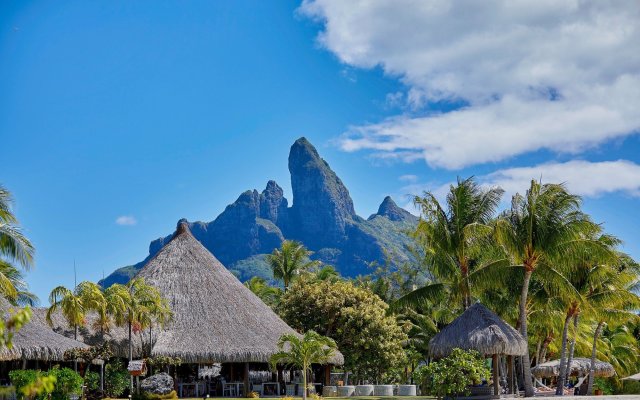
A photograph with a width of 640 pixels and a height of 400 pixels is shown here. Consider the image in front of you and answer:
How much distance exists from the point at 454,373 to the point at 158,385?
31.3 ft

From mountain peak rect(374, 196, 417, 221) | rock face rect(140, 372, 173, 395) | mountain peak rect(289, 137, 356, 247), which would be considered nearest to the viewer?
rock face rect(140, 372, 173, 395)

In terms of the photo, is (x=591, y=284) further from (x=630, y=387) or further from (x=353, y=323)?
(x=630, y=387)

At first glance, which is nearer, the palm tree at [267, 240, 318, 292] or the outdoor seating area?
the outdoor seating area

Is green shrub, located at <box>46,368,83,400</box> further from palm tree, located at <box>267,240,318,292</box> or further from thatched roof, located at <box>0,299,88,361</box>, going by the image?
palm tree, located at <box>267,240,318,292</box>

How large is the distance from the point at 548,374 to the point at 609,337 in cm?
1551

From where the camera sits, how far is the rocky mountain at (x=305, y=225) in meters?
172

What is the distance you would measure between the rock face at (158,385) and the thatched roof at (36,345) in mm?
2813

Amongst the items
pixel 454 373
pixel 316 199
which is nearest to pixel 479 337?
pixel 454 373

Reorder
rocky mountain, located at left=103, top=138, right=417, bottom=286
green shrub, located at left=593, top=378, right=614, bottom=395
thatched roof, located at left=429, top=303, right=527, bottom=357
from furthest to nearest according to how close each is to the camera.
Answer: rocky mountain, located at left=103, top=138, right=417, bottom=286 → green shrub, located at left=593, top=378, right=614, bottom=395 → thatched roof, located at left=429, top=303, right=527, bottom=357

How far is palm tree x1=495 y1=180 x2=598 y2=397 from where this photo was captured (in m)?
27.1

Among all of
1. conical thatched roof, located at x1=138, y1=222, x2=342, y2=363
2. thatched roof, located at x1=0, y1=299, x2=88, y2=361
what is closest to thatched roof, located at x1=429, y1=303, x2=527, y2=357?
conical thatched roof, located at x1=138, y1=222, x2=342, y2=363

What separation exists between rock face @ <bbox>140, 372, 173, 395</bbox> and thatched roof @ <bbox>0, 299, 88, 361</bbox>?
9.23 feet

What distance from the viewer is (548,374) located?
35875mm

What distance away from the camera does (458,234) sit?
2975 cm
